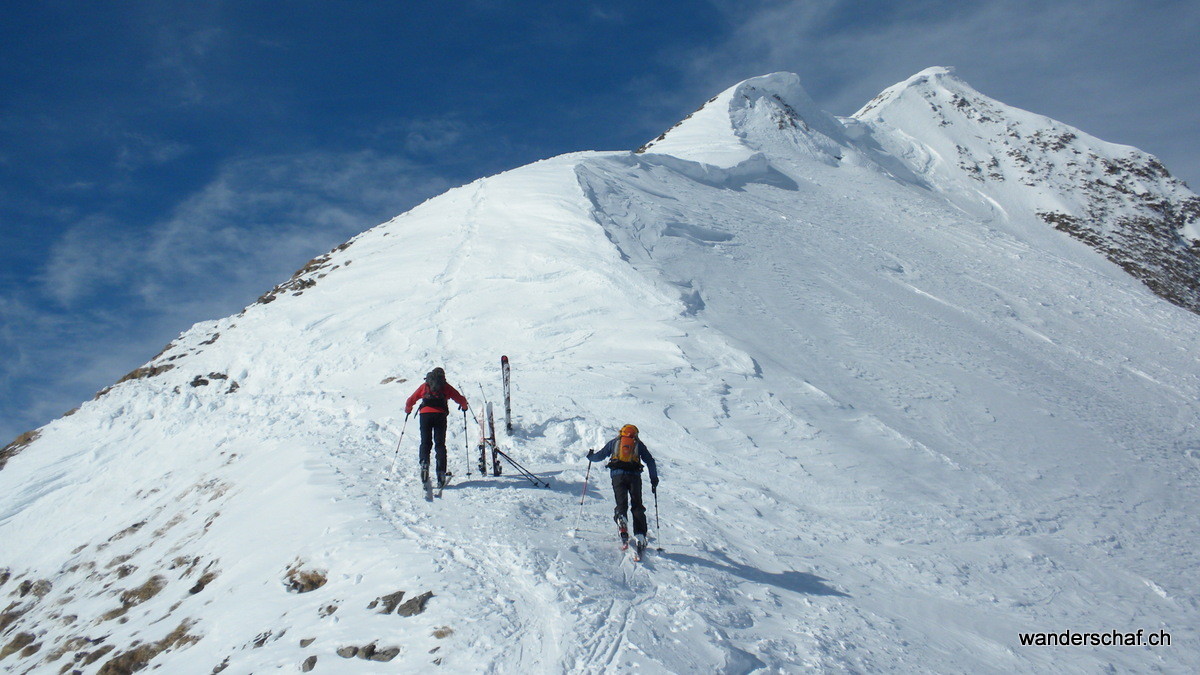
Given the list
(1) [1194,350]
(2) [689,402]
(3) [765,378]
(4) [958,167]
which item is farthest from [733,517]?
(4) [958,167]

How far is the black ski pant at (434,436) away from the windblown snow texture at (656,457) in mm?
511

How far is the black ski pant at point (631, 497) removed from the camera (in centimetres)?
771

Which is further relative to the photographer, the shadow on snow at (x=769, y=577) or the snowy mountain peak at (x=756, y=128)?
the snowy mountain peak at (x=756, y=128)

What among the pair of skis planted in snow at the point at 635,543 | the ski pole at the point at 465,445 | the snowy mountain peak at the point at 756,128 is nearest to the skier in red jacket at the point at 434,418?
the ski pole at the point at 465,445

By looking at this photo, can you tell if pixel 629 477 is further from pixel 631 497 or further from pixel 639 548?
pixel 639 548

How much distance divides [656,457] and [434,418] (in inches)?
147

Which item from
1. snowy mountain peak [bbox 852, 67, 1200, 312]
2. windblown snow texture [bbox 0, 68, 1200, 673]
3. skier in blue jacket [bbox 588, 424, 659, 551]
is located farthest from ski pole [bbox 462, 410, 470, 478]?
snowy mountain peak [bbox 852, 67, 1200, 312]

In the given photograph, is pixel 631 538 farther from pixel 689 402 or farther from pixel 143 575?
pixel 143 575

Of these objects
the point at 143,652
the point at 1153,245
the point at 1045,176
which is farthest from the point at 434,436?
the point at 1045,176

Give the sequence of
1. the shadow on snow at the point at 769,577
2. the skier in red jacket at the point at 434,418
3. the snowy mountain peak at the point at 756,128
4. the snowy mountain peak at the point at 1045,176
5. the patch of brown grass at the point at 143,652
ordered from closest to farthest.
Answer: the patch of brown grass at the point at 143,652 → the shadow on snow at the point at 769,577 → the skier in red jacket at the point at 434,418 → the snowy mountain peak at the point at 756,128 → the snowy mountain peak at the point at 1045,176

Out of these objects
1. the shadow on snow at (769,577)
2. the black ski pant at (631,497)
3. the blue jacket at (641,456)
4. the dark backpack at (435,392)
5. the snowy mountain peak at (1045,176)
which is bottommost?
the shadow on snow at (769,577)

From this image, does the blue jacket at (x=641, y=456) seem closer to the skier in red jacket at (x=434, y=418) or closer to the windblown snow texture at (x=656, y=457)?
the windblown snow texture at (x=656, y=457)

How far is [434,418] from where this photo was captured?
9609 mm

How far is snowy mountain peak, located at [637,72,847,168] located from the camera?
41.5 meters
